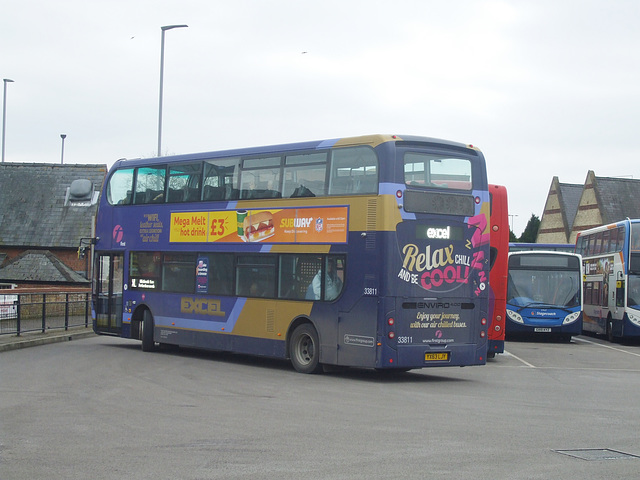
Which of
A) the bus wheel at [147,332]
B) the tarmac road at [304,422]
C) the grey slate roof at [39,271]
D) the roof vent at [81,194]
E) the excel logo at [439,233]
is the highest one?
the roof vent at [81,194]

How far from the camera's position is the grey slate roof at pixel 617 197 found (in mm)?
68375

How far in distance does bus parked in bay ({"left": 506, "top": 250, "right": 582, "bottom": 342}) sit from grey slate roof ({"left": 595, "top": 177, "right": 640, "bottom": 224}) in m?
39.2

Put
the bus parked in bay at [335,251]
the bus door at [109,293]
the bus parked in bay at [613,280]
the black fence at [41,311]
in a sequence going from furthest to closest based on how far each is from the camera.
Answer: the bus parked in bay at [613,280], the black fence at [41,311], the bus door at [109,293], the bus parked in bay at [335,251]

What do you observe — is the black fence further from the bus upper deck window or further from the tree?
the tree

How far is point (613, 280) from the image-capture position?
32.3 meters

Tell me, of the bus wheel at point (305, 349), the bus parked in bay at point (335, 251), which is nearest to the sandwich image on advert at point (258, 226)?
the bus parked in bay at point (335, 251)

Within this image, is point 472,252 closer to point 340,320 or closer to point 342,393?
point 340,320

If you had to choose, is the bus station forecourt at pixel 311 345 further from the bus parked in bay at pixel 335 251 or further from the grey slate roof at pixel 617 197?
the grey slate roof at pixel 617 197

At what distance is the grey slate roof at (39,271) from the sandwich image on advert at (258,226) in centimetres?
2926

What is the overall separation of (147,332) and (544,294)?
1465 centimetres

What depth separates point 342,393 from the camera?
1408 cm

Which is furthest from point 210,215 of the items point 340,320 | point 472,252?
point 472,252

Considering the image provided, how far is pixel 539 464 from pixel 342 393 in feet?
19.9

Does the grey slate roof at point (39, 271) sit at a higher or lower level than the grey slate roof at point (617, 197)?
lower
